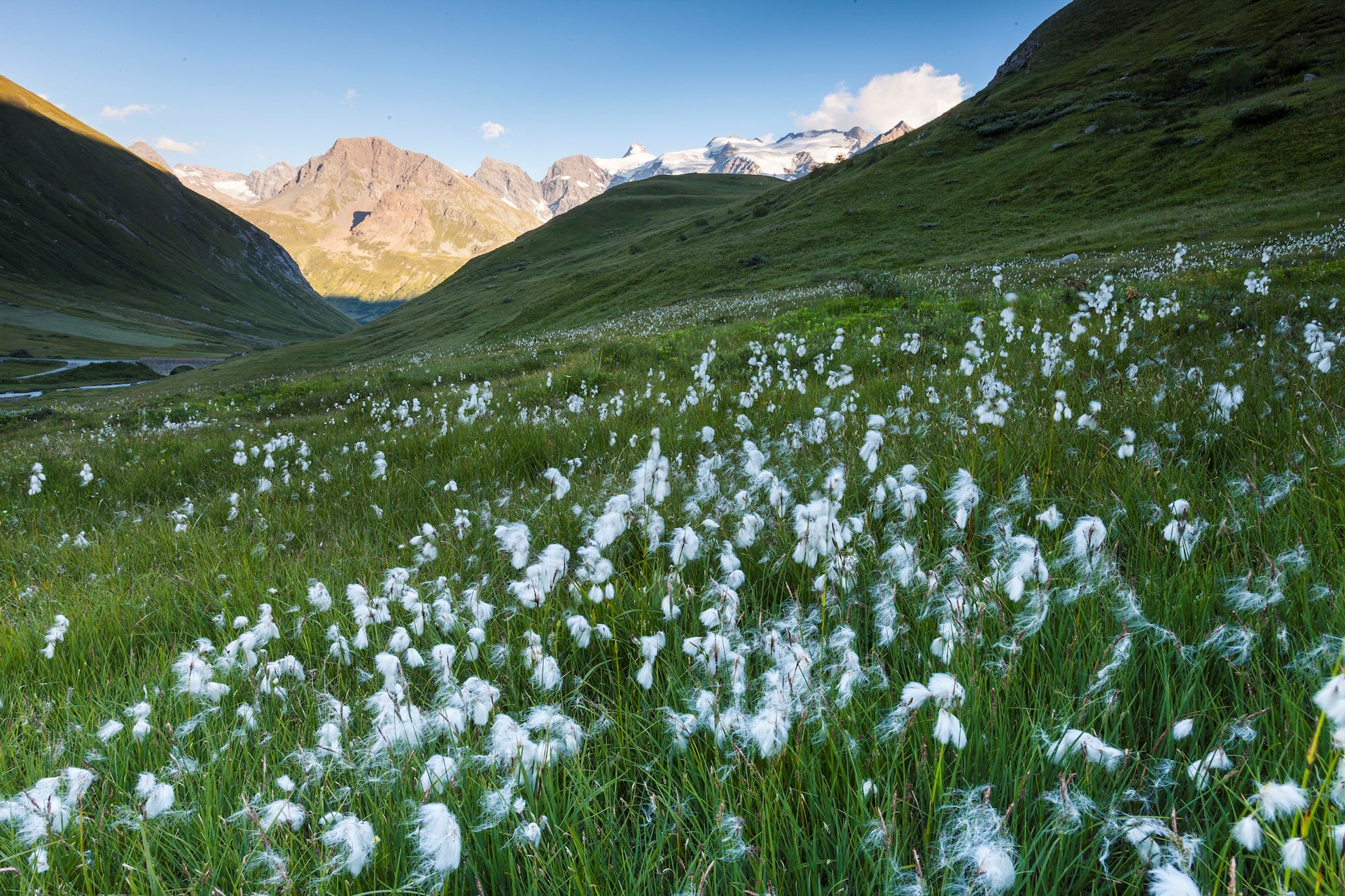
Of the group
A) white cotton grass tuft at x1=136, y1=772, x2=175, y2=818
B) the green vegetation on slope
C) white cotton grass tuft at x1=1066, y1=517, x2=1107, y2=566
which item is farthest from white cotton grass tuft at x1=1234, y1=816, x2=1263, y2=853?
the green vegetation on slope

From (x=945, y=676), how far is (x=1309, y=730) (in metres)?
0.91

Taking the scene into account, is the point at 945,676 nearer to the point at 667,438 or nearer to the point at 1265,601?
the point at 1265,601

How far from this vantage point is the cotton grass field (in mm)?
1395

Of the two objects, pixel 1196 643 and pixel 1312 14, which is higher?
pixel 1312 14

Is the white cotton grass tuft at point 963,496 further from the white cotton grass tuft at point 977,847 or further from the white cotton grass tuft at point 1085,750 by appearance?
the white cotton grass tuft at point 977,847

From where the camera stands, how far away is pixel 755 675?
Result: 6.85 ft

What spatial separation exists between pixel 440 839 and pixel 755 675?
3.64 feet

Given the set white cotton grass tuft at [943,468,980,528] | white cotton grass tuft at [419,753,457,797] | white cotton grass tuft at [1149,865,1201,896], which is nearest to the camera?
white cotton grass tuft at [1149,865,1201,896]

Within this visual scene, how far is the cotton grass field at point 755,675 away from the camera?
4.58 feet

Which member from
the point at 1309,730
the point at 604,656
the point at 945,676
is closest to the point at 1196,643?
the point at 1309,730

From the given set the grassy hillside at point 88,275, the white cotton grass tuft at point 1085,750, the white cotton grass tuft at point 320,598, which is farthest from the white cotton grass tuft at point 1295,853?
the grassy hillside at point 88,275

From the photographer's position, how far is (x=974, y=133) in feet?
197

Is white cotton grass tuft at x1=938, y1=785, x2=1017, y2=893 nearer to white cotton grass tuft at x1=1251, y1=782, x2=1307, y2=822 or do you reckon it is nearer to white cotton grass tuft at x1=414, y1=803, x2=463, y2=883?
white cotton grass tuft at x1=1251, y1=782, x2=1307, y2=822

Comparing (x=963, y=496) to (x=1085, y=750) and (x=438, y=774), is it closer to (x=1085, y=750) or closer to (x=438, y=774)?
(x=1085, y=750)
